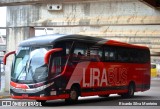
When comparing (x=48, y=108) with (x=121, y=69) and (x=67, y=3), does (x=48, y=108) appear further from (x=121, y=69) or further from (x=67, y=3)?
(x=67, y=3)

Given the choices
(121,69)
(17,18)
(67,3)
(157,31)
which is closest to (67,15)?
(67,3)

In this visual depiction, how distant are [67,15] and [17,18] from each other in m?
3.27

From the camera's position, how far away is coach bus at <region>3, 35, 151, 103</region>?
60.4ft

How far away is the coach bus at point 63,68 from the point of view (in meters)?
18.4

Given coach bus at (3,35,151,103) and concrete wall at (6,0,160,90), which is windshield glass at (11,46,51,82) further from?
concrete wall at (6,0,160,90)

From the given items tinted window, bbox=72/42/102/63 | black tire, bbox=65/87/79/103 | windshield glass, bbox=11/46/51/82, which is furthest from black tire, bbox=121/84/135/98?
windshield glass, bbox=11/46/51/82

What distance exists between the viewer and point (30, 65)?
18.8 m

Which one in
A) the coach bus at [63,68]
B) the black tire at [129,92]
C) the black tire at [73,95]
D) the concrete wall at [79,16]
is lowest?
the black tire at [129,92]

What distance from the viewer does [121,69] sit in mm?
23953

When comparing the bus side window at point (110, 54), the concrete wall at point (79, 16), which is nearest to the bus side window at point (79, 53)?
the bus side window at point (110, 54)

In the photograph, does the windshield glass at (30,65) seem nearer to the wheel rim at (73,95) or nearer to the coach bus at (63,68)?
the coach bus at (63,68)

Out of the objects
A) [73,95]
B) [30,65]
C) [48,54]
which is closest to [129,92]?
[73,95]

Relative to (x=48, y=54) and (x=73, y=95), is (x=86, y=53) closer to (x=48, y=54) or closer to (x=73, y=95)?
(x=73, y=95)

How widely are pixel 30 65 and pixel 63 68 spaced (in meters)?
1.38
